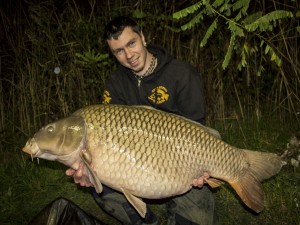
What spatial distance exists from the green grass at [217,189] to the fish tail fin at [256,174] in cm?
34

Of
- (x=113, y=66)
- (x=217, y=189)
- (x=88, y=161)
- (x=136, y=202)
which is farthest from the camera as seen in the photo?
(x=113, y=66)

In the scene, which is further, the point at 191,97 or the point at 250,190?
the point at 191,97

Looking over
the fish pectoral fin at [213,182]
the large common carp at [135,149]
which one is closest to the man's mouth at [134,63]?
the large common carp at [135,149]

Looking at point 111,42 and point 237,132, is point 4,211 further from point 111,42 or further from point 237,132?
point 237,132

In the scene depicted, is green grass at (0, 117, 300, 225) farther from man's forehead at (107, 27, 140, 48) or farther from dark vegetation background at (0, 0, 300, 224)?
man's forehead at (107, 27, 140, 48)

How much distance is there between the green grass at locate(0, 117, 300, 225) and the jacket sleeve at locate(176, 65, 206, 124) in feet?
1.81

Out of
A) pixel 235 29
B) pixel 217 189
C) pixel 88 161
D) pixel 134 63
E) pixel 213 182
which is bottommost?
pixel 217 189

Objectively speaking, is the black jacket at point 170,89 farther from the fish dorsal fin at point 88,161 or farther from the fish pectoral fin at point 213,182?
the fish dorsal fin at point 88,161

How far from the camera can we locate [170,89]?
240 centimetres

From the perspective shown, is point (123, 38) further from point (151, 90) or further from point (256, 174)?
point (256, 174)

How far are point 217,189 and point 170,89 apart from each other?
0.73m

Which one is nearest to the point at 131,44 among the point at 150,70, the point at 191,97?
the point at 150,70

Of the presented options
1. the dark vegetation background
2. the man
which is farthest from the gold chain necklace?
the dark vegetation background

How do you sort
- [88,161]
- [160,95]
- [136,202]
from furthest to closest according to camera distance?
[160,95] < [136,202] < [88,161]
